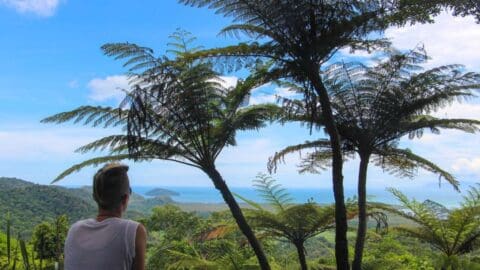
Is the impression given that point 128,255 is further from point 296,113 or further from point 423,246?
point 423,246

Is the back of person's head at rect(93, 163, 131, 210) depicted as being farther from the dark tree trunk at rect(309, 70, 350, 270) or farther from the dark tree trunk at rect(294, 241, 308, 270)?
the dark tree trunk at rect(294, 241, 308, 270)

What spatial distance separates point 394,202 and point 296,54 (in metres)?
2.89

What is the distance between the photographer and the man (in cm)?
198

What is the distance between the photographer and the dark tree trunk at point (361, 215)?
6.73 metres

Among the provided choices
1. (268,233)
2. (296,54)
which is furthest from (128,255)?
(268,233)

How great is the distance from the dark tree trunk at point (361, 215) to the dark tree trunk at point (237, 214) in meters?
1.16

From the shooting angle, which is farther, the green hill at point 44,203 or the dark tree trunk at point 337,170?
the green hill at point 44,203

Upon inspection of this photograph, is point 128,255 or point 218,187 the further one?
point 218,187

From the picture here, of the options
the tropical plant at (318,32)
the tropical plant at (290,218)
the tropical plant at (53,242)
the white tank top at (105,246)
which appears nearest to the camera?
the white tank top at (105,246)

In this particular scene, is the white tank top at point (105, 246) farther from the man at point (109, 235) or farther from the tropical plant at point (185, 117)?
the tropical plant at point (185, 117)

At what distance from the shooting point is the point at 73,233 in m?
2.10

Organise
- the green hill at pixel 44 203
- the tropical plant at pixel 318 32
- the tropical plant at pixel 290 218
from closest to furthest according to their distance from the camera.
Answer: the tropical plant at pixel 318 32
the tropical plant at pixel 290 218
the green hill at pixel 44 203

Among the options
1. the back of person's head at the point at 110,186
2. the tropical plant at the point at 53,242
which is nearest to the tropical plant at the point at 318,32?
the tropical plant at the point at 53,242

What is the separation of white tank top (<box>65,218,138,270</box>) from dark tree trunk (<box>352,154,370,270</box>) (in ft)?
17.0
